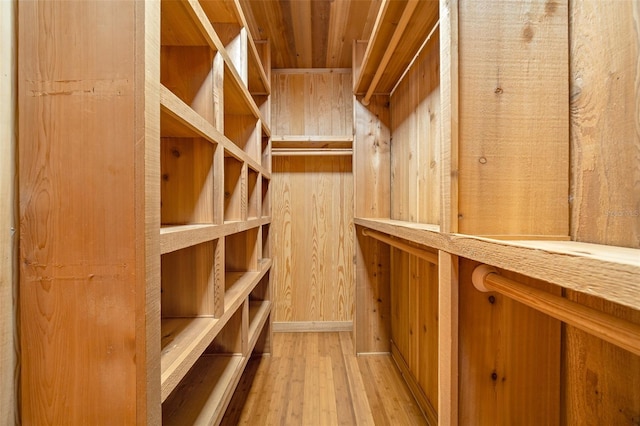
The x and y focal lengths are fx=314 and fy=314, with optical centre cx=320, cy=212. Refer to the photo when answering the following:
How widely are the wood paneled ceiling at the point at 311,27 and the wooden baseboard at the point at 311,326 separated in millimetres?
2152

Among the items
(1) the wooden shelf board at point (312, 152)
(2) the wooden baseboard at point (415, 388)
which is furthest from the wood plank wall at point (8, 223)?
(1) the wooden shelf board at point (312, 152)

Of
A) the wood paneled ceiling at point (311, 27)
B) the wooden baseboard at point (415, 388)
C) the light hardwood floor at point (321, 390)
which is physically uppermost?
the wood paneled ceiling at point (311, 27)

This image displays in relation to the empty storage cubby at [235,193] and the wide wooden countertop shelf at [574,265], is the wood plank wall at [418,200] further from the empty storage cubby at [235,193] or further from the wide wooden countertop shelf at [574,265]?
the empty storage cubby at [235,193]

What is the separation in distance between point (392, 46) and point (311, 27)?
32.1 inches

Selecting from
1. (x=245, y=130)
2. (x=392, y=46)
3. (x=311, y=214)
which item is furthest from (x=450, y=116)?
(x=311, y=214)

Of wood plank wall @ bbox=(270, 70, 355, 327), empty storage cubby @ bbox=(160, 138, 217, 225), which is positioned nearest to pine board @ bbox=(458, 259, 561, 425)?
empty storage cubby @ bbox=(160, 138, 217, 225)

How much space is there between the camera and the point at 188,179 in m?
1.10

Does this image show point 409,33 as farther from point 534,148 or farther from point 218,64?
point 534,148

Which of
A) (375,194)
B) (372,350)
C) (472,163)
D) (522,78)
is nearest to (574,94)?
(522,78)

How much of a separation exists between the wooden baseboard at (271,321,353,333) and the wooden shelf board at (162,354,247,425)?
1.20 m

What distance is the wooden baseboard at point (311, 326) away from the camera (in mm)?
2650

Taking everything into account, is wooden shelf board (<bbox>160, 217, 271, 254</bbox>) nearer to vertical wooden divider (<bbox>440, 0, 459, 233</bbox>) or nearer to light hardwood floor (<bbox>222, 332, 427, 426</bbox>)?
vertical wooden divider (<bbox>440, 0, 459, 233</bbox>)

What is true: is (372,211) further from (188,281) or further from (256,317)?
(188,281)

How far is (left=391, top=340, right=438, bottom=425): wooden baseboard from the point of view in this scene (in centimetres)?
153
